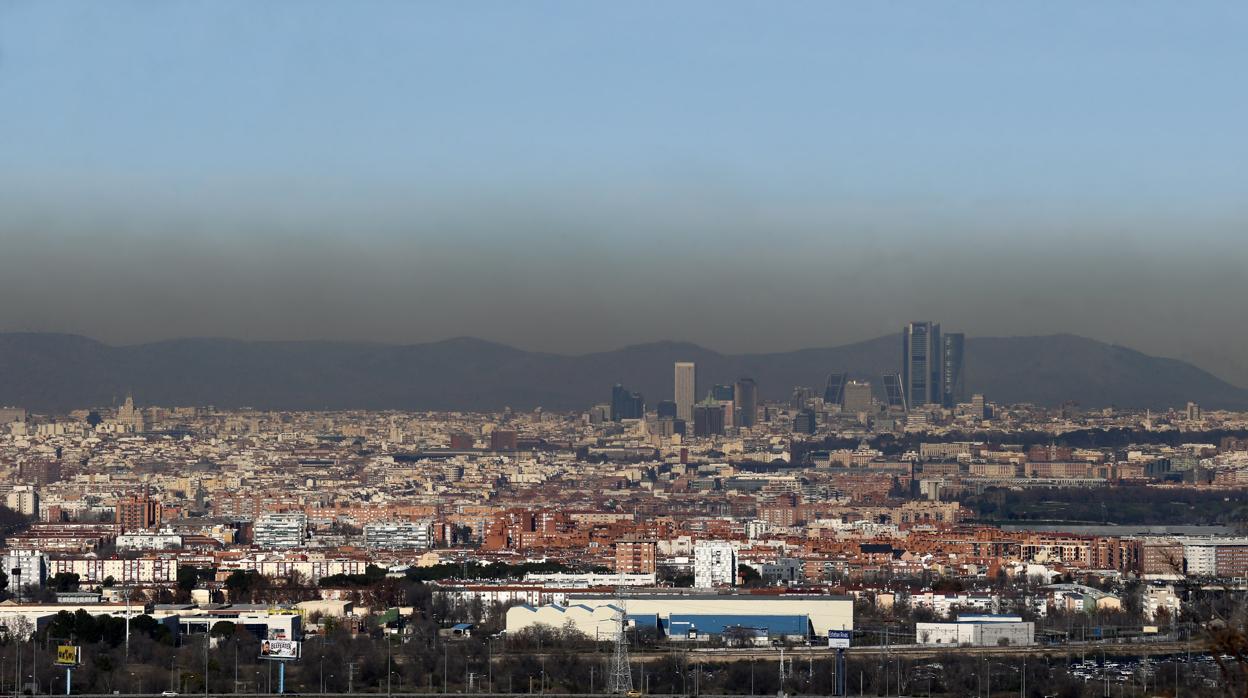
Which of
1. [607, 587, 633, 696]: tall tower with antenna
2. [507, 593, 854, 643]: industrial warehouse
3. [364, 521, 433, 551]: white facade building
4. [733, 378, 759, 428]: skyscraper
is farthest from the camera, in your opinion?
[733, 378, 759, 428]: skyscraper

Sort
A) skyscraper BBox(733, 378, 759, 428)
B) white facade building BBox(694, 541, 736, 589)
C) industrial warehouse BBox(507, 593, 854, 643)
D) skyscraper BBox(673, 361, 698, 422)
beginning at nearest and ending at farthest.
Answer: industrial warehouse BBox(507, 593, 854, 643) < white facade building BBox(694, 541, 736, 589) < skyscraper BBox(733, 378, 759, 428) < skyscraper BBox(673, 361, 698, 422)

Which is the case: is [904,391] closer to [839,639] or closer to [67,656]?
[839,639]

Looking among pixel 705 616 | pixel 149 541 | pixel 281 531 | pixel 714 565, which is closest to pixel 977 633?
pixel 705 616

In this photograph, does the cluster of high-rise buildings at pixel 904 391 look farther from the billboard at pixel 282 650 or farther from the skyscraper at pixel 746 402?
the billboard at pixel 282 650

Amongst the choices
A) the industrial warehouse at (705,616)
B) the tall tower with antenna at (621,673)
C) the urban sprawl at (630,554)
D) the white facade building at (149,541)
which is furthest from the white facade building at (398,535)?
the tall tower with antenna at (621,673)

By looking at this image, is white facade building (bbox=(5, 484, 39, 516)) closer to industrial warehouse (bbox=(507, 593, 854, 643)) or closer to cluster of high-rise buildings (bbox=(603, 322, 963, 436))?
industrial warehouse (bbox=(507, 593, 854, 643))

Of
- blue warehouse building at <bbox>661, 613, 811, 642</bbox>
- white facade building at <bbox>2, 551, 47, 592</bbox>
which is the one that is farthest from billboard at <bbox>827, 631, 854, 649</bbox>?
white facade building at <bbox>2, 551, 47, 592</bbox>
